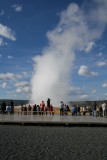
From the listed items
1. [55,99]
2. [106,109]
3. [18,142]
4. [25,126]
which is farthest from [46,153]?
[55,99]

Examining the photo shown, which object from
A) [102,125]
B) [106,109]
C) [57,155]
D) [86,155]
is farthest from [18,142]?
[106,109]

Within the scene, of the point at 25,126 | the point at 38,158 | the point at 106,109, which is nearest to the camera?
the point at 38,158

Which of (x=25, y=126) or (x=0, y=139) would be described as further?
(x=25, y=126)

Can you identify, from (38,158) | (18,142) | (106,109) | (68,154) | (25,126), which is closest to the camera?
(38,158)

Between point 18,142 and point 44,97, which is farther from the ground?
point 44,97

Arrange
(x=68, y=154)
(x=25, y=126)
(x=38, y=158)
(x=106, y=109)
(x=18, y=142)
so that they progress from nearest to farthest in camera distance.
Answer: (x=38, y=158) → (x=68, y=154) → (x=18, y=142) → (x=25, y=126) → (x=106, y=109)

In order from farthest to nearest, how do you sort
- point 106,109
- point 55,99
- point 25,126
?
point 55,99 < point 106,109 < point 25,126

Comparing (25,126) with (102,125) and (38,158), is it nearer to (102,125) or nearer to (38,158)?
(102,125)

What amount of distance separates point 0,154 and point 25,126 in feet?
32.6

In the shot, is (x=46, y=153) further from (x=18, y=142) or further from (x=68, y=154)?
(x=18, y=142)

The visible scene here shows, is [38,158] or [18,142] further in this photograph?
[18,142]

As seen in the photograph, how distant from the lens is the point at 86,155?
33.4 feet

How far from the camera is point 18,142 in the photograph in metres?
12.6

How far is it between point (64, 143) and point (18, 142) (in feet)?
8.26
